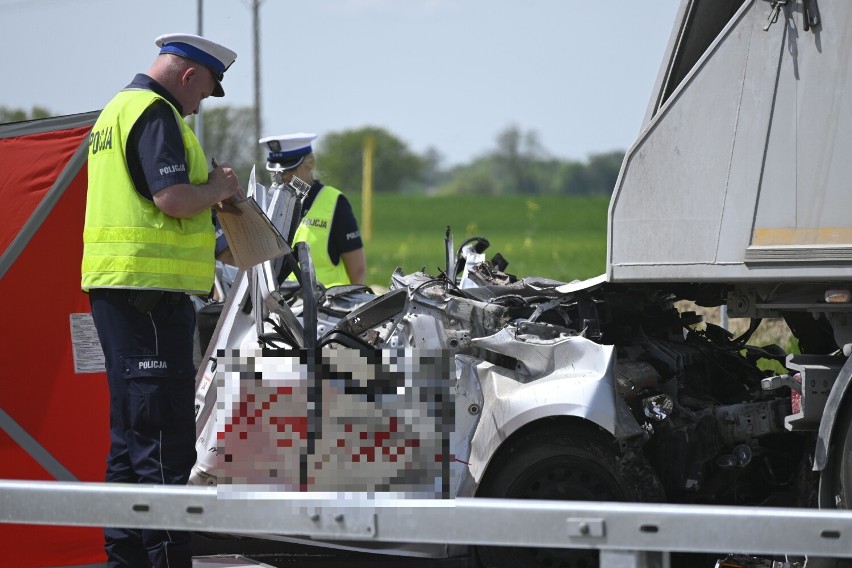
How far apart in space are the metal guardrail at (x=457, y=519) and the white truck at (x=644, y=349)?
4.99 ft

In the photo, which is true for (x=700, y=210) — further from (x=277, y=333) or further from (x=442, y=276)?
(x=277, y=333)

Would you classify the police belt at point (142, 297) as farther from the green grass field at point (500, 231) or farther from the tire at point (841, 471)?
the green grass field at point (500, 231)

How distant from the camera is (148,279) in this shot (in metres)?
4.64

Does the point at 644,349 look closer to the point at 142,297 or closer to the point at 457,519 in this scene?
the point at 142,297

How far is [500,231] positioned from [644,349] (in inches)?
1708

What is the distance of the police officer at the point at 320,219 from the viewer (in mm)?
7930

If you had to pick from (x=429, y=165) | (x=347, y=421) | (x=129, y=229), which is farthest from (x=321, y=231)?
(x=429, y=165)

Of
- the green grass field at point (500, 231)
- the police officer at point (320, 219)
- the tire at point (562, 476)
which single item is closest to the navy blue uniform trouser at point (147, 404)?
the tire at point (562, 476)

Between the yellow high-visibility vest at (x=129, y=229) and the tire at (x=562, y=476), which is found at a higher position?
the yellow high-visibility vest at (x=129, y=229)

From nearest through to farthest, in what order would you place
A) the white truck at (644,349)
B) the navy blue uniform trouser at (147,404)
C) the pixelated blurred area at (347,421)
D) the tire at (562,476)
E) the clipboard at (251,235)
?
the white truck at (644,349) < the navy blue uniform trouser at (147,404) < the pixelated blurred area at (347,421) < the tire at (562,476) < the clipboard at (251,235)

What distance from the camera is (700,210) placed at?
452 centimetres

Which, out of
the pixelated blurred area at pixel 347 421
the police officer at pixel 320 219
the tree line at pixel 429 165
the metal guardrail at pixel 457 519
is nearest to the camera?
the metal guardrail at pixel 457 519

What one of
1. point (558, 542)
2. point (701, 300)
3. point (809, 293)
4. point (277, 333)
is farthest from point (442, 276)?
point (558, 542)

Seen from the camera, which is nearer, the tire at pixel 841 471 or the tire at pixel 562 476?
the tire at pixel 841 471
